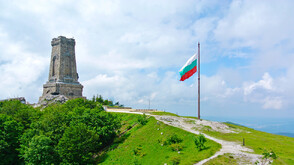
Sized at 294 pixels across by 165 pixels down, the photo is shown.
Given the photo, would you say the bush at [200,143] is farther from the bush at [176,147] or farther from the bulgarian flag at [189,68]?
the bulgarian flag at [189,68]

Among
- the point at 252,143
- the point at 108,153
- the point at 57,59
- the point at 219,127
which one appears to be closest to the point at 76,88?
the point at 57,59

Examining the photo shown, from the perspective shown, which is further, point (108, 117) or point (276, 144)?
point (108, 117)

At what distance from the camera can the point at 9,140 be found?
130 ft

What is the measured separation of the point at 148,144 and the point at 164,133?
11.7 ft

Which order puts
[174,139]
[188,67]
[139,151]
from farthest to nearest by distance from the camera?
[188,67] → [139,151] → [174,139]

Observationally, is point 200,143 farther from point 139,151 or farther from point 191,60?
point 191,60

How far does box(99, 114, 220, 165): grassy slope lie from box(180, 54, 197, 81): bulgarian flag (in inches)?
393

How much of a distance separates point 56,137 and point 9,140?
907cm

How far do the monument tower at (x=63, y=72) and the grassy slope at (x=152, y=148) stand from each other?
3918cm

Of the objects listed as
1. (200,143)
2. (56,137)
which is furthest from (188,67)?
(56,137)

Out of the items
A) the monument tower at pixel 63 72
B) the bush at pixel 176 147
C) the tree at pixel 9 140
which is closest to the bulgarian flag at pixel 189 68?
the bush at pixel 176 147

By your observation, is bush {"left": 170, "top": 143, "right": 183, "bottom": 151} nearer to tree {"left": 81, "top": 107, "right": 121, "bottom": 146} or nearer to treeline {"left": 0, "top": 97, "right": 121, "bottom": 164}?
treeline {"left": 0, "top": 97, "right": 121, "bottom": 164}

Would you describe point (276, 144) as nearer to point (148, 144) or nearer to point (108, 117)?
point (148, 144)

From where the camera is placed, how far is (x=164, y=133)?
36.5 m
